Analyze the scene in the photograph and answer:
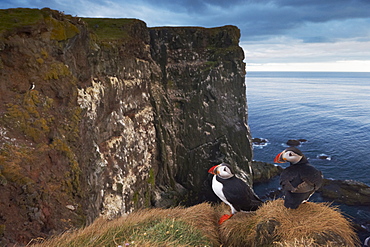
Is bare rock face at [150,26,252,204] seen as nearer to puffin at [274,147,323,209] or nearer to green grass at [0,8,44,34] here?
green grass at [0,8,44,34]

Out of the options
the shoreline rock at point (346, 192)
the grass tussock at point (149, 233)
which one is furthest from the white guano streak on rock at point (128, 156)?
the shoreline rock at point (346, 192)

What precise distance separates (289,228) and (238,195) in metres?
1.53

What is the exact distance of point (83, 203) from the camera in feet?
41.1

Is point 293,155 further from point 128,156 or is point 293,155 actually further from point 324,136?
point 324,136

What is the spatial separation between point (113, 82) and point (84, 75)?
3.72 m

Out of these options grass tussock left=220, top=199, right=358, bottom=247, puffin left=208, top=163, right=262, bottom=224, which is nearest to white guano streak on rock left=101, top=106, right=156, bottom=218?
puffin left=208, top=163, right=262, bottom=224

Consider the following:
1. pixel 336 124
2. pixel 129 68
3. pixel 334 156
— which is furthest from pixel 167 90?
pixel 336 124

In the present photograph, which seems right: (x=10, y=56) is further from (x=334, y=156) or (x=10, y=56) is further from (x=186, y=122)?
(x=334, y=156)

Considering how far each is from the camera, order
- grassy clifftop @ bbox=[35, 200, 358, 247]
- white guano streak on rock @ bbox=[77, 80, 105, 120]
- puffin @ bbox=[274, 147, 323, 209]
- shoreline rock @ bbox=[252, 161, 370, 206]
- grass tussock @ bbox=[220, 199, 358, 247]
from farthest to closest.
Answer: shoreline rock @ bbox=[252, 161, 370, 206] → white guano streak on rock @ bbox=[77, 80, 105, 120] → puffin @ bbox=[274, 147, 323, 209] → grass tussock @ bbox=[220, 199, 358, 247] → grassy clifftop @ bbox=[35, 200, 358, 247]

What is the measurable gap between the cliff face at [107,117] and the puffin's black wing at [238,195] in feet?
20.5

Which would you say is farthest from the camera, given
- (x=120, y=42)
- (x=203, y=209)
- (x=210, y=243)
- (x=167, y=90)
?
(x=167, y=90)

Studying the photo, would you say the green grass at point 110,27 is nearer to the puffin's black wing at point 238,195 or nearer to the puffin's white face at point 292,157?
the puffin's black wing at point 238,195

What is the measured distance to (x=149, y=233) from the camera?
562cm

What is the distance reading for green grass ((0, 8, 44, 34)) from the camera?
→ 1176cm
